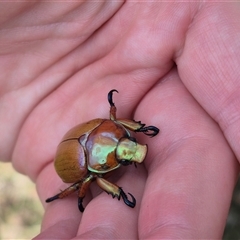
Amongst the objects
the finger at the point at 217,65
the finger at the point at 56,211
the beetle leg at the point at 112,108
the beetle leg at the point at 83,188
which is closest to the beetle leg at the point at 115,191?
the beetle leg at the point at 83,188

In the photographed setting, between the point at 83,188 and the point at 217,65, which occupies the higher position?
the point at 217,65

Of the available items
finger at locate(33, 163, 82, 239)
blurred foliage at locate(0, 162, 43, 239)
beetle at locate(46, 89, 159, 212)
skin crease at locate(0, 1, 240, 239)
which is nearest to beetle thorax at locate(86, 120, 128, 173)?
beetle at locate(46, 89, 159, 212)

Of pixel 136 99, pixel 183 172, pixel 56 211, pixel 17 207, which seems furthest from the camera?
pixel 17 207

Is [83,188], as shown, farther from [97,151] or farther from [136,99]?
[136,99]

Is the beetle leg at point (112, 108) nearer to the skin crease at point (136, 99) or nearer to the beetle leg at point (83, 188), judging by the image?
the skin crease at point (136, 99)

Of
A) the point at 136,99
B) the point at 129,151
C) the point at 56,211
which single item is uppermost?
the point at 136,99

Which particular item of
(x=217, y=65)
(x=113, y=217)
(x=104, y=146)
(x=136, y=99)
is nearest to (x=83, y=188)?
(x=104, y=146)

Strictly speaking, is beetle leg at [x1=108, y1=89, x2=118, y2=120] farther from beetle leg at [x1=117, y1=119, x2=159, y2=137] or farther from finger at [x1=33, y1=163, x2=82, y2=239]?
finger at [x1=33, y1=163, x2=82, y2=239]

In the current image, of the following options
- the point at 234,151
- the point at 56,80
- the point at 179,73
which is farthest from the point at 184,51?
the point at 56,80
